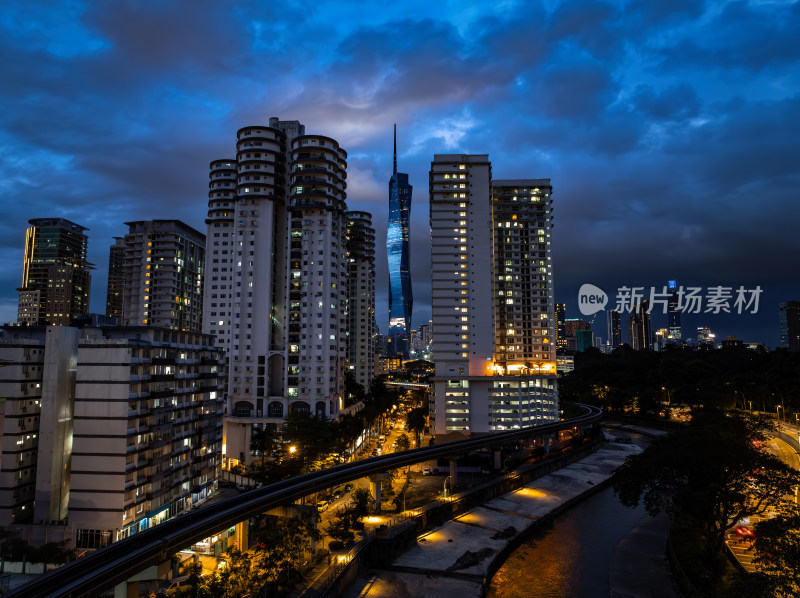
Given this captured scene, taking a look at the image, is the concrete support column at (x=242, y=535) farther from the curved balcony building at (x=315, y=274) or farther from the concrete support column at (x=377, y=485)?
the curved balcony building at (x=315, y=274)

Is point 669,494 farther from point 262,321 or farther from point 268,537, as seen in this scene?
point 262,321

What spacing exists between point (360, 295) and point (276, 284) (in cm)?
4128

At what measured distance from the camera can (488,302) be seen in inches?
3922

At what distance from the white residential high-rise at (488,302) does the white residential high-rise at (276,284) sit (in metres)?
19.8

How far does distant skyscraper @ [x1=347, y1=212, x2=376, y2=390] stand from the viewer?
444 ft

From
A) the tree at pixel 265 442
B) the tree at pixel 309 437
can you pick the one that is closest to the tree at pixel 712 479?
the tree at pixel 309 437

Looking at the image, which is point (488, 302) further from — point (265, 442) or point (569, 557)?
point (569, 557)

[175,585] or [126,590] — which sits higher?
[126,590]

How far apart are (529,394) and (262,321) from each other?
52.6 m

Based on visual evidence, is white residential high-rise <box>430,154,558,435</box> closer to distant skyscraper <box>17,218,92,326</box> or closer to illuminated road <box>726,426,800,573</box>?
illuminated road <box>726,426,800,573</box>

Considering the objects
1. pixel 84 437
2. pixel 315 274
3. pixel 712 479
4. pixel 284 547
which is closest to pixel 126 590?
pixel 284 547

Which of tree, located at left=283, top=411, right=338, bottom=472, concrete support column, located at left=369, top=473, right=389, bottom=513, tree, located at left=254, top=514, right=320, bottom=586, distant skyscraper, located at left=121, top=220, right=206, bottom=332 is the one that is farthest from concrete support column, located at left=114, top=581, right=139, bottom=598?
distant skyscraper, located at left=121, top=220, right=206, bottom=332

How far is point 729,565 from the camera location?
135 feet

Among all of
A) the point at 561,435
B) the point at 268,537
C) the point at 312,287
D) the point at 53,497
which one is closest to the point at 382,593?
the point at 268,537
